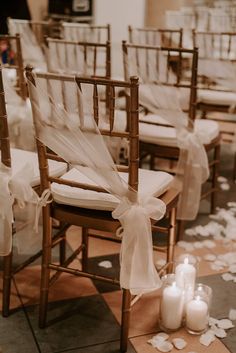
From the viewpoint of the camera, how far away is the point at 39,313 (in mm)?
2023

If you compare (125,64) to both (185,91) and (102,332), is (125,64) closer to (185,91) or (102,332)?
(185,91)

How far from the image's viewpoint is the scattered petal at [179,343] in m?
1.92

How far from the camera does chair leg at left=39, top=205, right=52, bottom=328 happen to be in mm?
1933

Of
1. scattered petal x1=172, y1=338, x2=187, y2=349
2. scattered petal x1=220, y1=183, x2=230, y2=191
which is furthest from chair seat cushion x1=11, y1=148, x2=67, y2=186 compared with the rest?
scattered petal x1=220, y1=183, x2=230, y2=191

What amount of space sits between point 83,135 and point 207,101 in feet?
6.63

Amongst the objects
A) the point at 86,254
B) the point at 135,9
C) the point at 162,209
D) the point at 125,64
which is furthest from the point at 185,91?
the point at 135,9

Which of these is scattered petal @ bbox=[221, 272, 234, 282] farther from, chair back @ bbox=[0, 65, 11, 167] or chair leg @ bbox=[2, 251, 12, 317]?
chair back @ bbox=[0, 65, 11, 167]

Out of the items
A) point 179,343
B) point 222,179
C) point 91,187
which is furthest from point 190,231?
point 91,187

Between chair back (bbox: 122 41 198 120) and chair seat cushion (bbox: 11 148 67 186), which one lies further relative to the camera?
chair back (bbox: 122 41 198 120)

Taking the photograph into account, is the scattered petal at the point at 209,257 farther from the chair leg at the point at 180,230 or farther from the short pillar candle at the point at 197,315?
the short pillar candle at the point at 197,315

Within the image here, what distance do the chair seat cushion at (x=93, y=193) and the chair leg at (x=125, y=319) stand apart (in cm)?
32

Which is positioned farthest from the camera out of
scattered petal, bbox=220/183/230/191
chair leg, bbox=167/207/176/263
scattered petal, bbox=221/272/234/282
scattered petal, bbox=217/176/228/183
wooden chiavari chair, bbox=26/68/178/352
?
scattered petal, bbox=217/176/228/183

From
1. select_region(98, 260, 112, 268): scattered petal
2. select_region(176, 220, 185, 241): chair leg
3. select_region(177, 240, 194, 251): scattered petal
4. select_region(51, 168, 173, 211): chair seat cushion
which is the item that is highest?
select_region(51, 168, 173, 211): chair seat cushion

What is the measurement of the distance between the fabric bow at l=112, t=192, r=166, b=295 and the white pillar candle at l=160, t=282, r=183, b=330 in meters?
0.21
